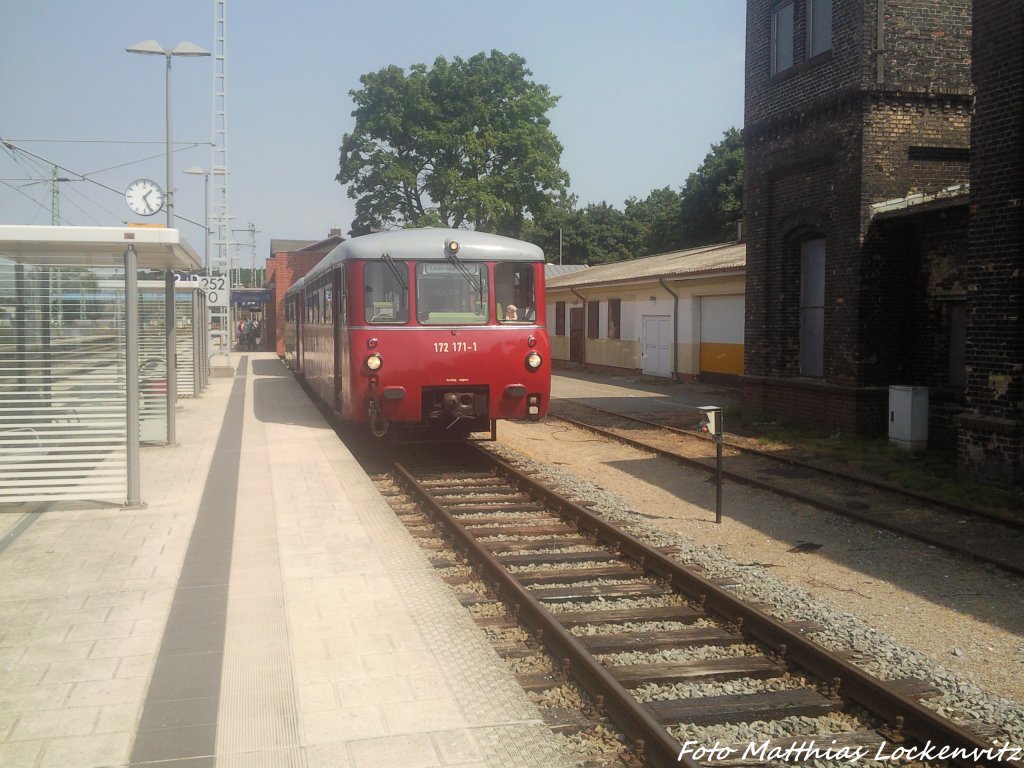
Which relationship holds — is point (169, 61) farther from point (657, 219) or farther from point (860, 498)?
point (657, 219)

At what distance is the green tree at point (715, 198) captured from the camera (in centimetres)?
5156

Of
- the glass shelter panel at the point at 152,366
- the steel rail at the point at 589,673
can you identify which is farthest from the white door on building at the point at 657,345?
the steel rail at the point at 589,673

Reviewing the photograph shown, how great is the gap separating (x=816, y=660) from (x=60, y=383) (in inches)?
279

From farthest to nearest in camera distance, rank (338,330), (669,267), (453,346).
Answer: (669,267), (338,330), (453,346)

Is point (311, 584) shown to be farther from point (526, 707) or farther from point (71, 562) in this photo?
point (526, 707)

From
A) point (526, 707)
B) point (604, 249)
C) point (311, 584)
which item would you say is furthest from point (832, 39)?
point (604, 249)

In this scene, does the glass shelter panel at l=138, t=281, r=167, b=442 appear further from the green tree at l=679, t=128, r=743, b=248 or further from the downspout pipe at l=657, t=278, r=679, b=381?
the green tree at l=679, t=128, r=743, b=248

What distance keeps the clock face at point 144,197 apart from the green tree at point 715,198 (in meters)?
34.4

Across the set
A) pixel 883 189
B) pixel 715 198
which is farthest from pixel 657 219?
pixel 883 189

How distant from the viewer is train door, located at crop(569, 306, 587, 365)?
3489cm

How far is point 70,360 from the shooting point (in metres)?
9.10

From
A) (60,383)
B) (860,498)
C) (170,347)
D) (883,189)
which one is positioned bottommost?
(860,498)

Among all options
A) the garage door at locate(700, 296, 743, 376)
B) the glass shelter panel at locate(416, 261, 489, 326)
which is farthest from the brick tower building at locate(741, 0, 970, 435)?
the garage door at locate(700, 296, 743, 376)

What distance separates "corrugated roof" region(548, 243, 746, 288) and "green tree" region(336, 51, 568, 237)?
8.18m
